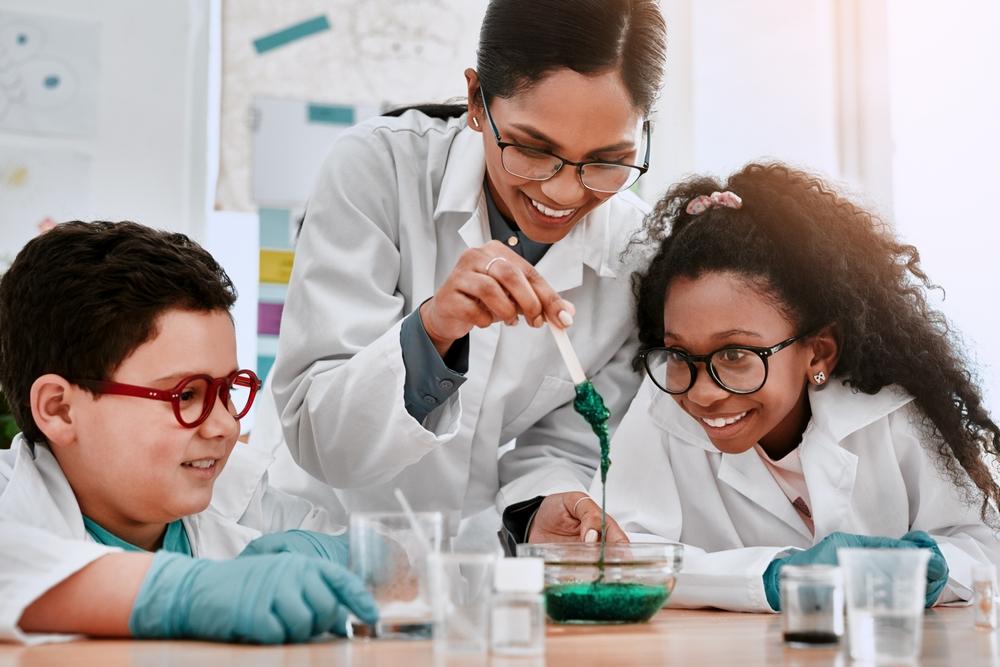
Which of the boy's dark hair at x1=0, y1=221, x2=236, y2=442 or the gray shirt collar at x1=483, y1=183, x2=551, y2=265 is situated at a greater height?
the gray shirt collar at x1=483, y1=183, x2=551, y2=265

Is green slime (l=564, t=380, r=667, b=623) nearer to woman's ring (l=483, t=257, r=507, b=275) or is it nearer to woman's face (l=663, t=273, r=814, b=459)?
woman's ring (l=483, t=257, r=507, b=275)

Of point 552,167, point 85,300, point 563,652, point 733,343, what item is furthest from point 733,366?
point 85,300

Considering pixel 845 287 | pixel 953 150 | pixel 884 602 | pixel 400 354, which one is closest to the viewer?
pixel 884 602

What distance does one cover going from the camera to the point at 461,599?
3.47 ft

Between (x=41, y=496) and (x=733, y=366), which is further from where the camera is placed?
(x=733, y=366)

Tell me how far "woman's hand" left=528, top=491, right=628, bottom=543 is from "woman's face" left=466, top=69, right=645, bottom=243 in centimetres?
50

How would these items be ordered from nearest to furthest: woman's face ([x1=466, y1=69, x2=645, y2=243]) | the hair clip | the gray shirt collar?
1. woman's face ([x1=466, y1=69, x2=645, y2=243])
2. the hair clip
3. the gray shirt collar

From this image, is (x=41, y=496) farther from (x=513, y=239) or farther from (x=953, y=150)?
(x=953, y=150)

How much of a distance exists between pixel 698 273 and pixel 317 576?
111 cm

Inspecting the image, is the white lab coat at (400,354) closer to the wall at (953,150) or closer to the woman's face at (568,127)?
the woman's face at (568,127)

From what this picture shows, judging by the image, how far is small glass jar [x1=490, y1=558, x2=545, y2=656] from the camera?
1.03 meters

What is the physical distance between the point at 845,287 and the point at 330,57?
2.24m

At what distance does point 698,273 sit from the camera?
6.49 ft

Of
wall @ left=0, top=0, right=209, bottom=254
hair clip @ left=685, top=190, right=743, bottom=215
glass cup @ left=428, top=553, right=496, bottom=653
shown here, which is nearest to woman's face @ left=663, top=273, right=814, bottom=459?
hair clip @ left=685, top=190, right=743, bottom=215
